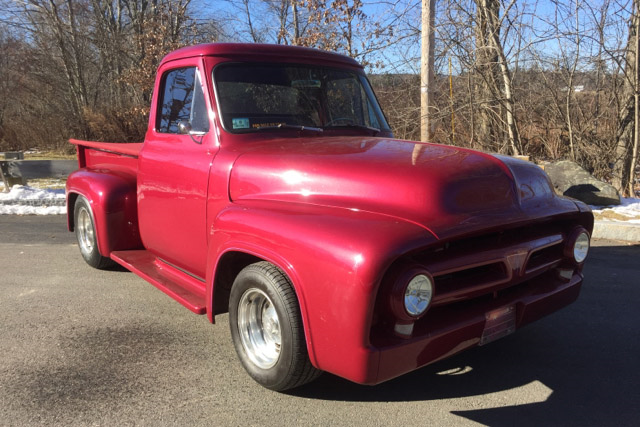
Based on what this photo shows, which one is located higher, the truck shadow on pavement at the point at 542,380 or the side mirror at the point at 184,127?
the side mirror at the point at 184,127

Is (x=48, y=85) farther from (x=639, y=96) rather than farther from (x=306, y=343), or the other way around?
(x=306, y=343)

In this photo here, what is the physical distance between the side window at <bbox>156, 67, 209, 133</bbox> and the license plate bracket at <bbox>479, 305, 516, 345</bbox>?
218cm

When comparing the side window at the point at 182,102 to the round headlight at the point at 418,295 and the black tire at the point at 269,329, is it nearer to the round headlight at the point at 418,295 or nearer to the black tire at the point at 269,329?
the black tire at the point at 269,329

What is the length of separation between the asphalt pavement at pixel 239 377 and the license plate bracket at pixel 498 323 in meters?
0.39

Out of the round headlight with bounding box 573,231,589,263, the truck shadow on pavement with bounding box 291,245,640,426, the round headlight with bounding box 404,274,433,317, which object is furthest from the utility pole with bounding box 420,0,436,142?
the round headlight with bounding box 404,274,433,317

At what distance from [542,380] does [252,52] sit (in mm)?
2879

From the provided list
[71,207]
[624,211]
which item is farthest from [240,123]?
[624,211]

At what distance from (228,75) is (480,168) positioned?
6.05ft

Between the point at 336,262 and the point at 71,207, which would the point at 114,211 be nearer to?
the point at 71,207

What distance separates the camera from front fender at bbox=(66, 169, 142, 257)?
4523 mm

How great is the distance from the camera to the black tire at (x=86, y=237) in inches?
203

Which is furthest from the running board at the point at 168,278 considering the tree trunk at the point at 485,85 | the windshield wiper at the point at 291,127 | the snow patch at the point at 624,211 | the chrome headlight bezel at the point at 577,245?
the tree trunk at the point at 485,85

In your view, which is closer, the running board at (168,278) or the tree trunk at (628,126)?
the running board at (168,278)

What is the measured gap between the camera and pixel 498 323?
269 cm
